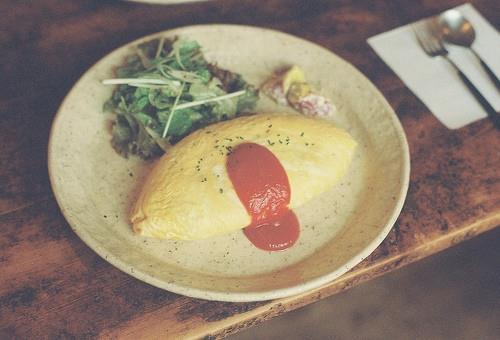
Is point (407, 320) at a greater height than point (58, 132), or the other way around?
point (58, 132)

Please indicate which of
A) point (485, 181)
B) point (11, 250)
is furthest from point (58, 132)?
point (485, 181)

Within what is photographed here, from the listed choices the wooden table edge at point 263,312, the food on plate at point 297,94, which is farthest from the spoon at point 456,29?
the wooden table edge at point 263,312

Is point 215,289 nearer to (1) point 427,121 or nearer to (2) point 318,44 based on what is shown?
(1) point 427,121

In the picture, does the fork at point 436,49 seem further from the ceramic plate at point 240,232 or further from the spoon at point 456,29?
the ceramic plate at point 240,232

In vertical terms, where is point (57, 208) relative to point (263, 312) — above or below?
above

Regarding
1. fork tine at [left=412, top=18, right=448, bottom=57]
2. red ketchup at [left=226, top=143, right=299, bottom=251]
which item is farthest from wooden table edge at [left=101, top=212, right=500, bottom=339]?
fork tine at [left=412, top=18, right=448, bottom=57]

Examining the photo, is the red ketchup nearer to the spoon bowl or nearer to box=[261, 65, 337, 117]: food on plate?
box=[261, 65, 337, 117]: food on plate

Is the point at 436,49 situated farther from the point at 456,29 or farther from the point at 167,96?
the point at 167,96

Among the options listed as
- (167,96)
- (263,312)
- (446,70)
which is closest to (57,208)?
(167,96)
